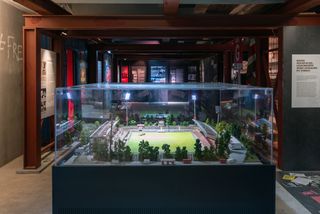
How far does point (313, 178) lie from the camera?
6816 millimetres

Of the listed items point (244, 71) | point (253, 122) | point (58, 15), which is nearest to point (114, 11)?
point (58, 15)

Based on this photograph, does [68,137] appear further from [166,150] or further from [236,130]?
[236,130]

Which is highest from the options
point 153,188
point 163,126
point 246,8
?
A: point 246,8

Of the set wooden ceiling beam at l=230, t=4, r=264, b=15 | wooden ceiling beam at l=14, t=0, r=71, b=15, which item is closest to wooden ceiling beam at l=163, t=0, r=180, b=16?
wooden ceiling beam at l=14, t=0, r=71, b=15

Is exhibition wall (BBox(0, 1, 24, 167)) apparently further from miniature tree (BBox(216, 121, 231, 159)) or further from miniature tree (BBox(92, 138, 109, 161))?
miniature tree (BBox(216, 121, 231, 159))

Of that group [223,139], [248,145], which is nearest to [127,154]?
[223,139]

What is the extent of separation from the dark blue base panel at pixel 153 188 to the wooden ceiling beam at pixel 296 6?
2961mm

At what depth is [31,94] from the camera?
746cm

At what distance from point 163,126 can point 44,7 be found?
10.3ft

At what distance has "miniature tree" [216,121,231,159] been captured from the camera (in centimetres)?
468

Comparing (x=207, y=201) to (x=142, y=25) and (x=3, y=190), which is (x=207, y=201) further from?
(x=142, y=25)

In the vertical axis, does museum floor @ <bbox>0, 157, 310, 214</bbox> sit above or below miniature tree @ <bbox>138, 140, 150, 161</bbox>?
below

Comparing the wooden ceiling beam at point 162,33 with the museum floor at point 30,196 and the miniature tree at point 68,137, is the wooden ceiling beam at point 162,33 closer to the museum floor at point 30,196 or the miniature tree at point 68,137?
the museum floor at point 30,196

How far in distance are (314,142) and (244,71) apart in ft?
18.9
